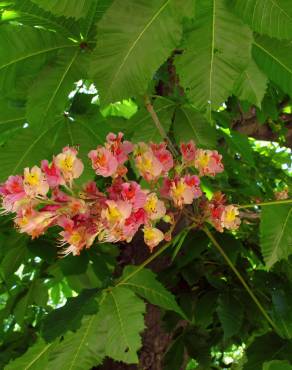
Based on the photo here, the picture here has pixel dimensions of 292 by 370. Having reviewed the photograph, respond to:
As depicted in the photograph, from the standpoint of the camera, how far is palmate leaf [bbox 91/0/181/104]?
0.59m

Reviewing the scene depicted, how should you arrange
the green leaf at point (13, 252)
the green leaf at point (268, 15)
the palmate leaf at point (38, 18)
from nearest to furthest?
1. the green leaf at point (268, 15)
2. the palmate leaf at point (38, 18)
3. the green leaf at point (13, 252)

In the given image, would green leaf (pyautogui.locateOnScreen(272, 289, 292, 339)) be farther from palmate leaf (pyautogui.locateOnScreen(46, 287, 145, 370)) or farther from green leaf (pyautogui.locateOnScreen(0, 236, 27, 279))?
green leaf (pyautogui.locateOnScreen(0, 236, 27, 279))

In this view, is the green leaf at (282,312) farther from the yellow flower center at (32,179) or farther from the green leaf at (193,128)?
the yellow flower center at (32,179)

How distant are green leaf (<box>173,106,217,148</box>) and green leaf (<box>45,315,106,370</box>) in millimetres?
395

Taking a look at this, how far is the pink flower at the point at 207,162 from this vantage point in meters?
0.88

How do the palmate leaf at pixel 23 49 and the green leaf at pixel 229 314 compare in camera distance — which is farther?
the green leaf at pixel 229 314

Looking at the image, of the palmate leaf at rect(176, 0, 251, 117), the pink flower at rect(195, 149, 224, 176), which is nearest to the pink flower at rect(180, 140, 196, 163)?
the pink flower at rect(195, 149, 224, 176)

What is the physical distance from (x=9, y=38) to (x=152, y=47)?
253mm

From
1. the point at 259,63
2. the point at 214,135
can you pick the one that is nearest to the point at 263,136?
the point at 214,135

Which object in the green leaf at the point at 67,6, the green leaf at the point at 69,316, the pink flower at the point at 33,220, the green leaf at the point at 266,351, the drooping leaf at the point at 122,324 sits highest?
the green leaf at the point at 67,6

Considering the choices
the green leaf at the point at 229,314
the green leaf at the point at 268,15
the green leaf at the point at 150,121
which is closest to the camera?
the green leaf at the point at 268,15

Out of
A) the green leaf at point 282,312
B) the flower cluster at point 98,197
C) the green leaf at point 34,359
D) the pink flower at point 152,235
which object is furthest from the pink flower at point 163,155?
the green leaf at point 282,312

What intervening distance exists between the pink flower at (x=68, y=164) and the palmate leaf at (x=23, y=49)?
0.44 feet

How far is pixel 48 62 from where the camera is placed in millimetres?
789
